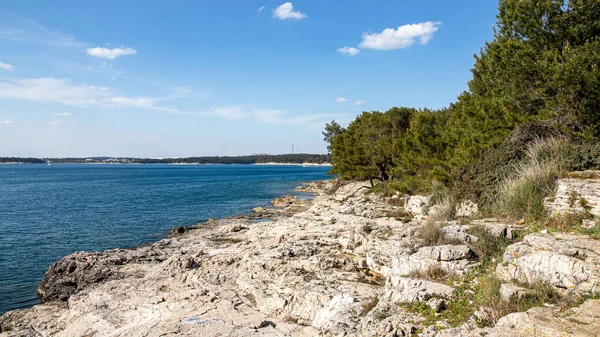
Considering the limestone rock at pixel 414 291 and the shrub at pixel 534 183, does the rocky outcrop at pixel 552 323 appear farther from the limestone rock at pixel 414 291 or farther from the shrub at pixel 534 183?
the shrub at pixel 534 183

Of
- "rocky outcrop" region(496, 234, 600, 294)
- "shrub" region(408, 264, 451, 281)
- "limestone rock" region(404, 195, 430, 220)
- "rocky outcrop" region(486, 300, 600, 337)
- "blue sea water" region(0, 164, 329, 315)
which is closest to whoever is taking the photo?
"rocky outcrop" region(486, 300, 600, 337)

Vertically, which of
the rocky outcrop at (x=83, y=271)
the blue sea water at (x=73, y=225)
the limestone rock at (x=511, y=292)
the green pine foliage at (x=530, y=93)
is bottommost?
the blue sea water at (x=73, y=225)

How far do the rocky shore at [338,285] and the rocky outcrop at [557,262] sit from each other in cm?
2

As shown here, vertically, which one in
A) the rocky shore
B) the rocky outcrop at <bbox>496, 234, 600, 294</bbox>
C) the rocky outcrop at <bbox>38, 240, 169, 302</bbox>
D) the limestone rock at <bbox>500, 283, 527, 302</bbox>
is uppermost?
the rocky outcrop at <bbox>496, 234, 600, 294</bbox>

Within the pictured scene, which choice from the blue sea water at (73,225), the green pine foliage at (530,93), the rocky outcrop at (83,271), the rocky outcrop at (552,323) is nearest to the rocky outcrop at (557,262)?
the rocky outcrop at (552,323)

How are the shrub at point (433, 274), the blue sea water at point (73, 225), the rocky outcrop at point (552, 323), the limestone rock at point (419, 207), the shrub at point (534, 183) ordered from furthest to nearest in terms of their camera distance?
the blue sea water at point (73, 225) < the limestone rock at point (419, 207) < the shrub at point (534, 183) < the shrub at point (433, 274) < the rocky outcrop at point (552, 323)

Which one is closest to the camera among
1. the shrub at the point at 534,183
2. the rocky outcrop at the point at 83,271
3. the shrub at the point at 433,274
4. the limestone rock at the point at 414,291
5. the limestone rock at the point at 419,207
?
the limestone rock at the point at 414,291

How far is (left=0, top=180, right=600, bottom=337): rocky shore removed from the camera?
6977 mm

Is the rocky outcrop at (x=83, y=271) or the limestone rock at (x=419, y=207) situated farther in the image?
the limestone rock at (x=419, y=207)

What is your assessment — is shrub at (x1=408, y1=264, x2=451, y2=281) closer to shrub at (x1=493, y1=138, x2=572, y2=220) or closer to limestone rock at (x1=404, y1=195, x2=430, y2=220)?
shrub at (x1=493, y1=138, x2=572, y2=220)

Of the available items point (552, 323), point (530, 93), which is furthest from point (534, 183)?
point (552, 323)

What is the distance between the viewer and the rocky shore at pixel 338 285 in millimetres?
6977

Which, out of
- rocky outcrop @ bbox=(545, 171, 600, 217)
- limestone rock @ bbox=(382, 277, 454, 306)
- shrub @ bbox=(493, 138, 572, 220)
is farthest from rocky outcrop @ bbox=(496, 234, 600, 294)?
shrub @ bbox=(493, 138, 572, 220)

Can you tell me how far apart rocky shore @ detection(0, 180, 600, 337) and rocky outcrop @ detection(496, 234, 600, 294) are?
24 mm
